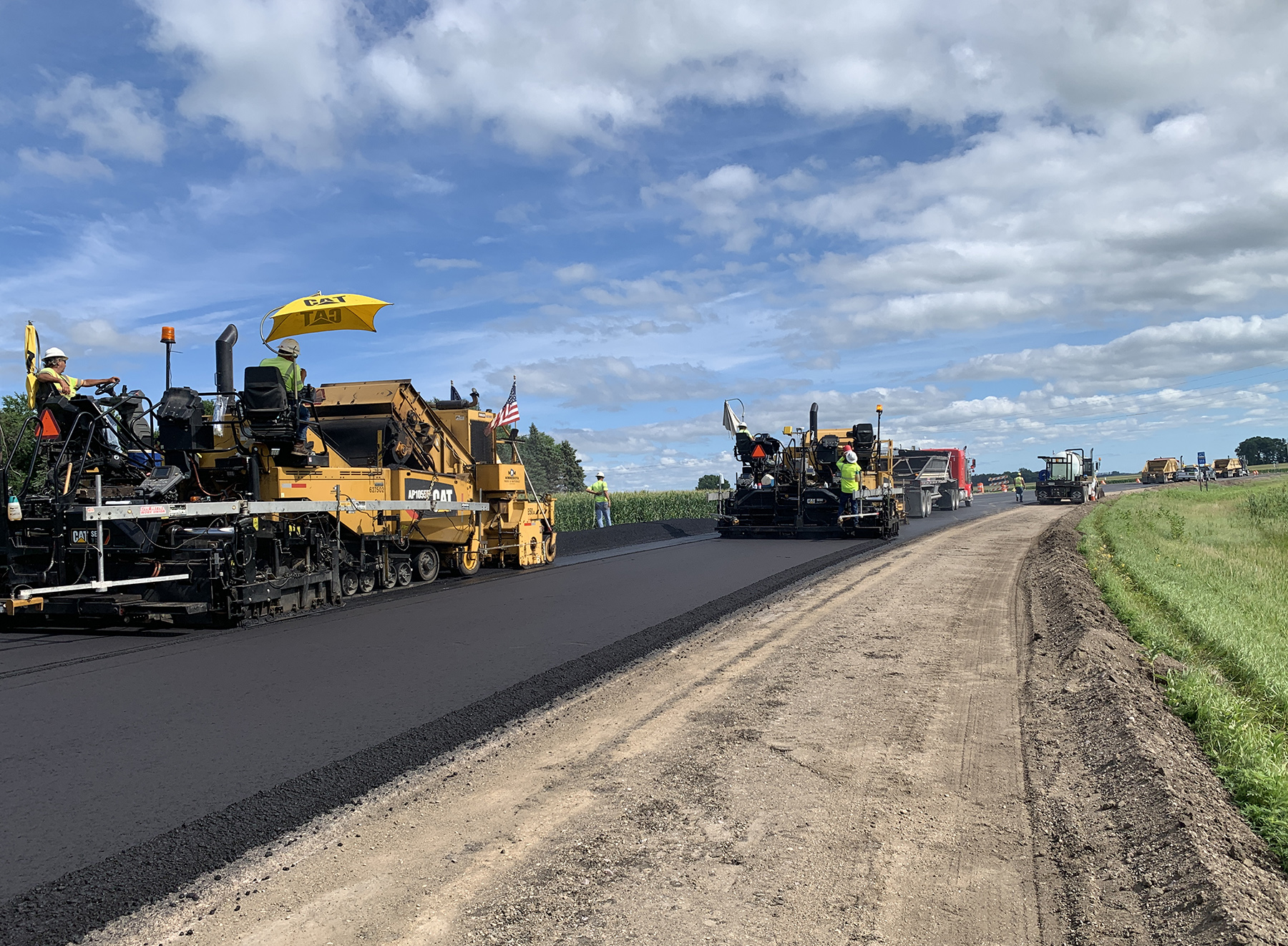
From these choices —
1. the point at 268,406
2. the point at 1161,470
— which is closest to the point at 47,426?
the point at 268,406

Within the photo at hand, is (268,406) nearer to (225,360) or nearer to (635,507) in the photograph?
(225,360)

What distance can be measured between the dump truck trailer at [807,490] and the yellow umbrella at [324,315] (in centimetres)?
1335

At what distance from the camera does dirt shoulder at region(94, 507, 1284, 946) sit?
3070 mm

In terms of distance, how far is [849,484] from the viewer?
70.1ft

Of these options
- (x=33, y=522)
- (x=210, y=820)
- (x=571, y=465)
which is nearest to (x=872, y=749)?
(x=210, y=820)

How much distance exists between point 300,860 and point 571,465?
74575 millimetres

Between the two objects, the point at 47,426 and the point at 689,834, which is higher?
the point at 47,426

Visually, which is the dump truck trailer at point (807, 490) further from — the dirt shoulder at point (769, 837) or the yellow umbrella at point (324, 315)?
the dirt shoulder at point (769, 837)

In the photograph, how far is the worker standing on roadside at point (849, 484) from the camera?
69.9 ft

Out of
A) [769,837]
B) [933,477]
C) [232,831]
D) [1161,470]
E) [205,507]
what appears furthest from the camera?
[1161,470]

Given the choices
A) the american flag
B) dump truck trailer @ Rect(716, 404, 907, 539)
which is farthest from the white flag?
the american flag

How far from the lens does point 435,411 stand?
1455 centimetres

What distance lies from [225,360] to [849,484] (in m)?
14.8

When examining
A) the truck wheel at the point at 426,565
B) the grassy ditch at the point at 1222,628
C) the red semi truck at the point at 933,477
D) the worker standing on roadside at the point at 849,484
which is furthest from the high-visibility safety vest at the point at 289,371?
the red semi truck at the point at 933,477
